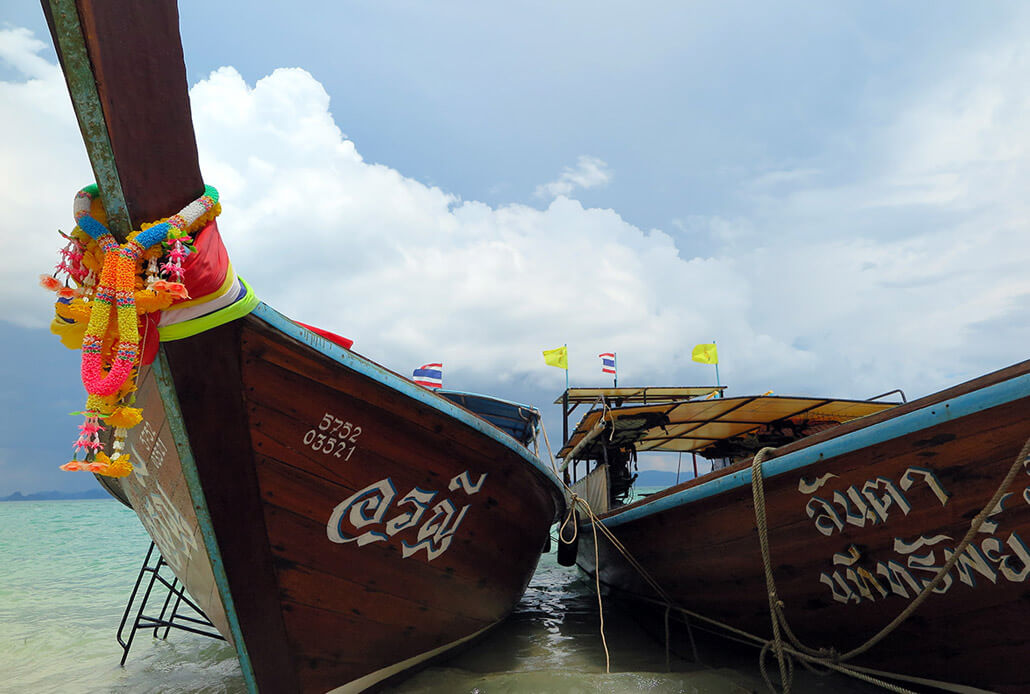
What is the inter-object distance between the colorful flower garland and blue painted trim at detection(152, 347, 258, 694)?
430 millimetres

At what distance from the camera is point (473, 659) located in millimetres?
4426

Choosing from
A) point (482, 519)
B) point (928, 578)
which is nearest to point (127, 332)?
point (482, 519)

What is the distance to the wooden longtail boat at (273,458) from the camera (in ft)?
5.77

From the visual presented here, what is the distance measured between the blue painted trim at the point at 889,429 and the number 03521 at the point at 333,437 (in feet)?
8.17

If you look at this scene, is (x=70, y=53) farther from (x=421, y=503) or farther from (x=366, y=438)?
(x=421, y=503)

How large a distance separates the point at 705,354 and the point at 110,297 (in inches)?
473

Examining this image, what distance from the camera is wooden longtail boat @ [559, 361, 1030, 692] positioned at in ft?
7.75

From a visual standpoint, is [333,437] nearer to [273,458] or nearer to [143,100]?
[273,458]

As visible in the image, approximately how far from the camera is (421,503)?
3.25 metres

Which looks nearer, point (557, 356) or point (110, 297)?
point (110, 297)

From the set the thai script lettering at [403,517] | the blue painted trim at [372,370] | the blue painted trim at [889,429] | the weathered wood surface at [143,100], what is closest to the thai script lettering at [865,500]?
the blue painted trim at [889,429]

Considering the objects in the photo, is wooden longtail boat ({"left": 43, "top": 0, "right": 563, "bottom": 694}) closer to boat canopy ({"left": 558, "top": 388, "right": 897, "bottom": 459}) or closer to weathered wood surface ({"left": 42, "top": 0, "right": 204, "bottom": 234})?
weathered wood surface ({"left": 42, "top": 0, "right": 204, "bottom": 234})

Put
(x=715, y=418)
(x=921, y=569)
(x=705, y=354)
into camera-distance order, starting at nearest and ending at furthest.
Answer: (x=921, y=569)
(x=715, y=418)
(x=705, y=354)

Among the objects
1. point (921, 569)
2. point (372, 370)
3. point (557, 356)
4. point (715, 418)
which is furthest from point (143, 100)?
point (557, 356)
